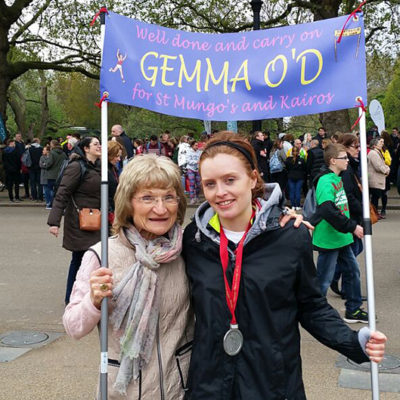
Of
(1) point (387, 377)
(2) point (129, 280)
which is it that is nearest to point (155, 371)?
(2) point (129, 280)

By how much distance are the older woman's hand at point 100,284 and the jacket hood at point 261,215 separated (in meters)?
0.36

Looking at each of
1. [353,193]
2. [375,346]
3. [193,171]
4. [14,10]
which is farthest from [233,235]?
[14,10]

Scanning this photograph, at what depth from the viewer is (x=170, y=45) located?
2740 mm

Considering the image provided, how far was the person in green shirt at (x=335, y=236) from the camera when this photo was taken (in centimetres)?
559

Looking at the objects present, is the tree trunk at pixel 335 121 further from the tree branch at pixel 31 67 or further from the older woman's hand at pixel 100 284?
the older woman's hand at pixel 100 284

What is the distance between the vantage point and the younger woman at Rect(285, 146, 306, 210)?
14164 mm

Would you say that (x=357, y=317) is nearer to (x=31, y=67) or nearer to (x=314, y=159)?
(x=314, y=159)

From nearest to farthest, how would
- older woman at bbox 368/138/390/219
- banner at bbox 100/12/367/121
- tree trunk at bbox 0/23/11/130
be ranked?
banner at bbox 100/12/367/121
older woman at bbox 368/138/390/219
tree trunk at bbox 0/23/11/130

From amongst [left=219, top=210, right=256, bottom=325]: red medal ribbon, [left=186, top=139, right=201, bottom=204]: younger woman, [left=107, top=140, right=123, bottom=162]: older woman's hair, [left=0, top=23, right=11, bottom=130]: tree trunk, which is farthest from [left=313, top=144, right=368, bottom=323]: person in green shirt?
[left=0, top=23, right=11, bottom=130]: tree trunk

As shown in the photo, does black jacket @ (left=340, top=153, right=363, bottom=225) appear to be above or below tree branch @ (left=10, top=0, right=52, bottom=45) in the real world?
below

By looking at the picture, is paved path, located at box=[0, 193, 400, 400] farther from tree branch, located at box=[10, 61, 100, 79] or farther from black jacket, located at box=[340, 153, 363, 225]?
tree branch, located at box=[10, 61, 100, 79]

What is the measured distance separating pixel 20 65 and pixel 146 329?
19860 mm

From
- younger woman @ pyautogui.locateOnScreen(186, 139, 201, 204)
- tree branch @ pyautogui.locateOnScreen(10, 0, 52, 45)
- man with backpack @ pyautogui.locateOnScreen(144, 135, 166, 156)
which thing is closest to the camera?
younger woman @ pyautogui.locateOnScreen(186, 139, 201, 204)

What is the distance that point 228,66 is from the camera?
274cm
